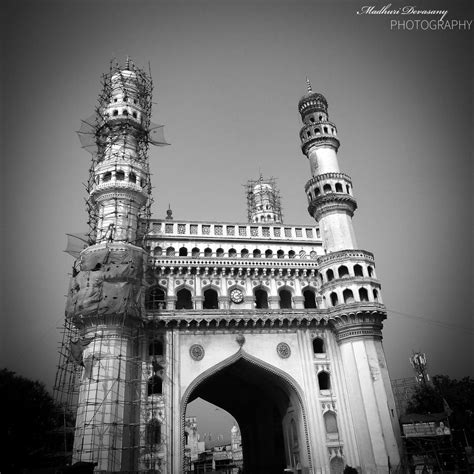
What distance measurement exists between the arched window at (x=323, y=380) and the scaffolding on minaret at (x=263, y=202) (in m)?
32.4

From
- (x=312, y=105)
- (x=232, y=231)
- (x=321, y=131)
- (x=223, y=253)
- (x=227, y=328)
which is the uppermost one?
(x=312, y=105)

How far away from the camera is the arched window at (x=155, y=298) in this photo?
29.1 m

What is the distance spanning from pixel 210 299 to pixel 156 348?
6419 millimetres

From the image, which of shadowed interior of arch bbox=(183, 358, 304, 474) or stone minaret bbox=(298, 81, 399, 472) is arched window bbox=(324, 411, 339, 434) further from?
shadowed interior of arch bbox=(183, 358, 304, 474)

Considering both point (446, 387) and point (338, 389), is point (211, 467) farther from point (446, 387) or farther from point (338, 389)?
point (338, 389)

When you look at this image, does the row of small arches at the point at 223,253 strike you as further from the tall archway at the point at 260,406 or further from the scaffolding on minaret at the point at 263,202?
the scaffolding on minaret at the point at 263,202

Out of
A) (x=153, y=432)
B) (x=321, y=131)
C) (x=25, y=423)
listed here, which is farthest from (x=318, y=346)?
(x=25, y=423)

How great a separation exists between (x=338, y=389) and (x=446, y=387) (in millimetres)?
20989

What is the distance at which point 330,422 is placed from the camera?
2806 centimetres

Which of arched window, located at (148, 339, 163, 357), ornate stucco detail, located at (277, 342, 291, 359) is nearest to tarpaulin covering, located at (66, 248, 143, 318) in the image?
arched window, located at (148, 339, 163, 357)

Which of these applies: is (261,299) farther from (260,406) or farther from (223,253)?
(260,406)

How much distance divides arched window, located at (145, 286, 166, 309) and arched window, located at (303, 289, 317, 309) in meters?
10.9

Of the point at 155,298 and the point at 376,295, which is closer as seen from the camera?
the point at 155,298

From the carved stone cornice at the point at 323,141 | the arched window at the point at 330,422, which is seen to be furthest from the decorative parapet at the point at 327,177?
the arched window at the point at 330,422
